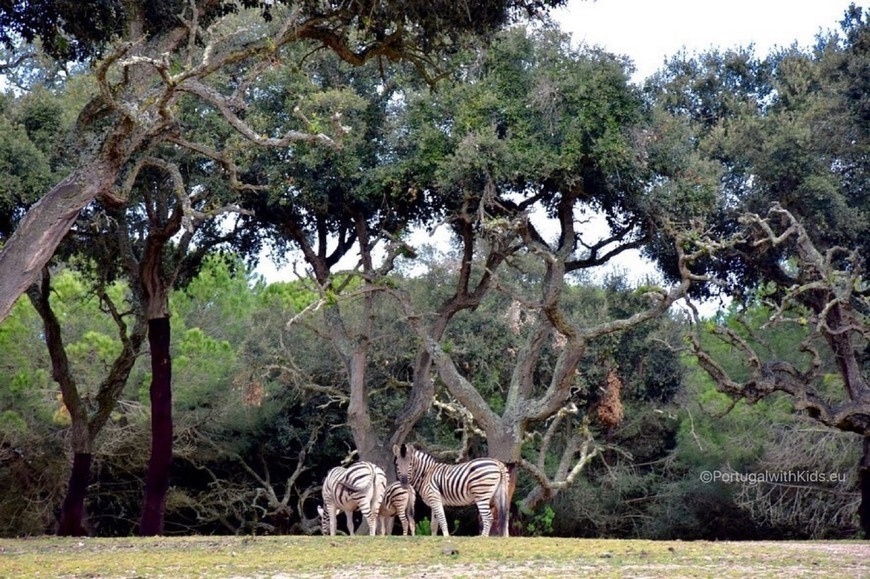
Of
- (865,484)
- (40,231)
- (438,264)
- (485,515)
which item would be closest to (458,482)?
(485,515)

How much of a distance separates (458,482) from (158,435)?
20.4ft

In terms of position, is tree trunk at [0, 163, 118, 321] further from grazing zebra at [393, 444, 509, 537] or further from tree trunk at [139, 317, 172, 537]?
tree trunk at [139, 317, 172, 537]

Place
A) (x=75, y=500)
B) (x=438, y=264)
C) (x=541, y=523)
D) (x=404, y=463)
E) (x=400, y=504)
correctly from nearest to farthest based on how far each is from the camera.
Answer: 1. (x=400, y=504)
2. (x=404, y=463)
3. (x=75, y=500)
4. (x=541, y=523)
5. (x=438, y=264)

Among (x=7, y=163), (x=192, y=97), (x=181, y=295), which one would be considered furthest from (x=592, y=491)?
(x=7, y=163)

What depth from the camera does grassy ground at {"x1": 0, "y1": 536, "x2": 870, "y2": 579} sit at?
11289 millimetres

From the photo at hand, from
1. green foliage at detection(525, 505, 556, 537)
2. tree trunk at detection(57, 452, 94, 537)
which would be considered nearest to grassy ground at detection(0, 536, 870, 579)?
tree trunk at detection(57, 452, 94, 537)

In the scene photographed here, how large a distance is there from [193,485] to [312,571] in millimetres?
22992

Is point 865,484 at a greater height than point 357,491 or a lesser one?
greater

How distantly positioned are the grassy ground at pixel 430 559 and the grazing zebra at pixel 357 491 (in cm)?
410

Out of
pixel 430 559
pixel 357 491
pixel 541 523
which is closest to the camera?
pixel 430 559

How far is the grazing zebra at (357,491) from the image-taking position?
20875 millimetres

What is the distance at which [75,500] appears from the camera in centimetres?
2292

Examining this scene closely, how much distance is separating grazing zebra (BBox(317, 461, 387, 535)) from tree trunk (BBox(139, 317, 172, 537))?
357 cm

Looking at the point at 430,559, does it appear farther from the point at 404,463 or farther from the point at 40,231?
the point at 404,463
